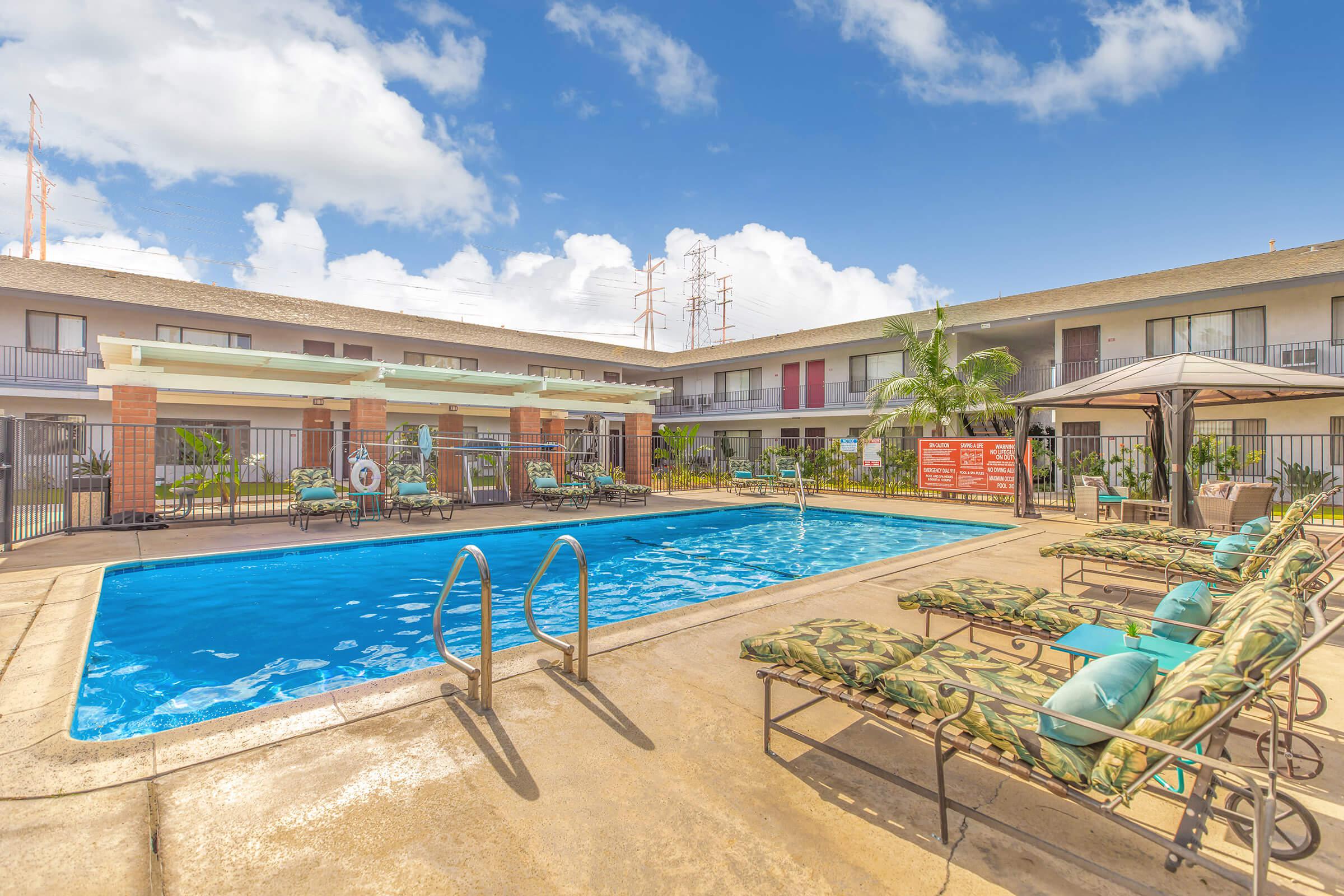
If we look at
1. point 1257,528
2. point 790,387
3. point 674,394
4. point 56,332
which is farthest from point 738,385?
point 1257,528

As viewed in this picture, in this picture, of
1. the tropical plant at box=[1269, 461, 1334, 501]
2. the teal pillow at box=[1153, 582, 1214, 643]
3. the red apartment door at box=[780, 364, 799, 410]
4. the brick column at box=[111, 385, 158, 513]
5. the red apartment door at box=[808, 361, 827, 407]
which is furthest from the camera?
the red apartment door at box=[780, 364, 799, 410]

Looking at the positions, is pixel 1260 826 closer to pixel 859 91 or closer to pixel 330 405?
pixel 859 91

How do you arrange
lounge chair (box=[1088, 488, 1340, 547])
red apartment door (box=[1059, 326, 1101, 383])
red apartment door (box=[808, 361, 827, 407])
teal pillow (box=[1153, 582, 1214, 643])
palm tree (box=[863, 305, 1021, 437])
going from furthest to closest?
red apartment door (box=[808, 361, 827, 407]), red apartment door (box=[1059, 326, 1101, 383]), palm tree (box=[863, 305, 1021, 437]), lounge chair (box=[1088, 488, 1340, 547]), teal pillow (box=[1153, 582, 1214, 643])

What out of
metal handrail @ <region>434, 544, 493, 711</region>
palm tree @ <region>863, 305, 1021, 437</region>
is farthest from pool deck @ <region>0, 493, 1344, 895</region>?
palm tree @ <region>863, 305, 1021, 437</region>

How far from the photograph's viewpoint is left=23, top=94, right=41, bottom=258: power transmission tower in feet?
99.7

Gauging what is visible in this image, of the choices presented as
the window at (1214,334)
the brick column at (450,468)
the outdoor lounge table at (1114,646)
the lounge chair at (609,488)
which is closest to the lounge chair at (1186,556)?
the outdoor lounge table at (1114,646)

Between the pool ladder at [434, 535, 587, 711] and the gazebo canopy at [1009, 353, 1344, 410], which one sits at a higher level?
the gazebo canopy at [1009, 353, 1344, 410]

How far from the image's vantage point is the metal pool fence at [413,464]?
31.7ft

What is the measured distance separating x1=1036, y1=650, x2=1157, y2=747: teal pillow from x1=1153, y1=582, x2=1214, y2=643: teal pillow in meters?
1.53

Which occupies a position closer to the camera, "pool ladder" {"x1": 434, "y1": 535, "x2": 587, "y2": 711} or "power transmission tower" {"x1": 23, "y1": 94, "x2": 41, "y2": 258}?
"pool ladder" {"x1": 434, "y1": 535, "x2": 587, "y2": 711}

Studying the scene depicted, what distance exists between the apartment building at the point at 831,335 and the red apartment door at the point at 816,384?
0.21ft

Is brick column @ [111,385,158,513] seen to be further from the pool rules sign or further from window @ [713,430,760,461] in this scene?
window @ [713,430,760,461]

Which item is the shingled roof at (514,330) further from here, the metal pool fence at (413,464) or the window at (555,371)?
the metal pool fence at (413,464)

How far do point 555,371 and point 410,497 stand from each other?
742 inches
